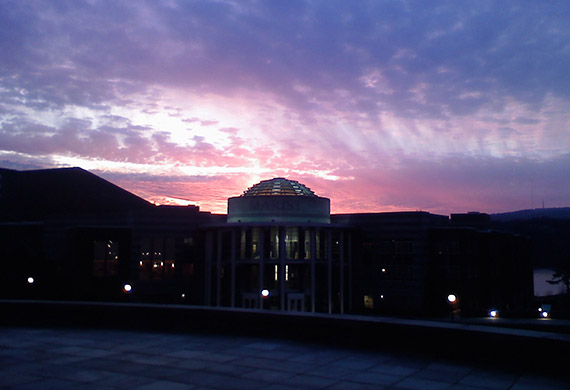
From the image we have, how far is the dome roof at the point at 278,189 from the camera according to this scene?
62.1 m

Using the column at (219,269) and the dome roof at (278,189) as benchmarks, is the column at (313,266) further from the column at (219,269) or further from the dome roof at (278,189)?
the column at (219,269)

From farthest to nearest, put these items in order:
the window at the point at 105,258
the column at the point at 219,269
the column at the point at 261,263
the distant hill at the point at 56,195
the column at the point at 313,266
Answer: the distant hill at the point at 56,195 < the column at the point at 219,269 < the column at the point at 313,266 < the column at the point at 261,263 < the window at the point at 105,258

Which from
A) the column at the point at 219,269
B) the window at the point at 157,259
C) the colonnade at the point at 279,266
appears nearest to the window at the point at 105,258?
the window at the point at 157,259

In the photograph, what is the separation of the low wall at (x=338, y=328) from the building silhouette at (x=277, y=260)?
36903 millimetres

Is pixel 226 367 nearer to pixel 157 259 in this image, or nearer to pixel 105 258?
pixel 105 258

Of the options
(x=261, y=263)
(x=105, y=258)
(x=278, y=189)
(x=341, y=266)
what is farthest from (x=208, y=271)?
(x=341, y=266)

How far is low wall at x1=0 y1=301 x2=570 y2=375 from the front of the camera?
32.9ft

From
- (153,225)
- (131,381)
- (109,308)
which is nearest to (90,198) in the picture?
(153,225)

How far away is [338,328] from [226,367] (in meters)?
3.58

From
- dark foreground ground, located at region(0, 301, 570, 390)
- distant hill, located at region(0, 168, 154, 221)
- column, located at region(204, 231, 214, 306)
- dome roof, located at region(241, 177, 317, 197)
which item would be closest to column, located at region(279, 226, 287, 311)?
dome roof, located at region(241, 177, 317, 197)

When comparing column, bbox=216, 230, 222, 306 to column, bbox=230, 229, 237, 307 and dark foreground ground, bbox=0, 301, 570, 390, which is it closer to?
column, bbox=230, 229, 237, 307

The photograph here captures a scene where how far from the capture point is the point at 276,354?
11641 mm

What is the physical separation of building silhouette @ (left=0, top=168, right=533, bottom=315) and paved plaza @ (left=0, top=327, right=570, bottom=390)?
40679mm

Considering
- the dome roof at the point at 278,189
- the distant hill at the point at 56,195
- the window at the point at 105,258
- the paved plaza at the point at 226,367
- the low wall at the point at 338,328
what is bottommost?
the paved plaza at the point at 226,367
